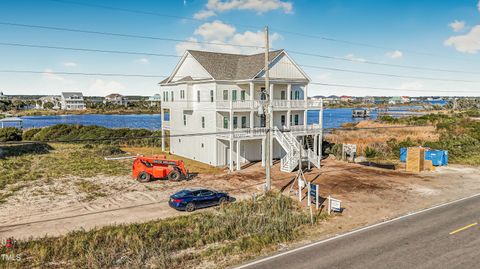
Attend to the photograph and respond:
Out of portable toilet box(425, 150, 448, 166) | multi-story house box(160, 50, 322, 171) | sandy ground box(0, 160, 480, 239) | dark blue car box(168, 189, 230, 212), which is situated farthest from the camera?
portable toilet box(425, 150, 448, 166)

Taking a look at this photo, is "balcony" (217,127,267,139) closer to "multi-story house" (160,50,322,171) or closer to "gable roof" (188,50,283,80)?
"multi-story house" (160,50,322,171)

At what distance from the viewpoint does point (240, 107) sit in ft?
109

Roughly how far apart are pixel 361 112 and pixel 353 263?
15370 cm

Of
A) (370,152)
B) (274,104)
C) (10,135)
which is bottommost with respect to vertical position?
(370,152)

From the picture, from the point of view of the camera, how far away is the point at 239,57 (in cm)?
3984

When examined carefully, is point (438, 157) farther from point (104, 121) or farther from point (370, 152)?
point (104, 121)

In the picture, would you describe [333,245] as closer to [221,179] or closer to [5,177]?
[221,179]

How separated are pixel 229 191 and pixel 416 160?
782 inches

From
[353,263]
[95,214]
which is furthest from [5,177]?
[353,263]

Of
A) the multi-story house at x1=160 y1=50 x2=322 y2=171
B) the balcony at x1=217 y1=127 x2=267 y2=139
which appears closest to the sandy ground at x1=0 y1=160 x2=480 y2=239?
the multi-story house at x1=160 y1=50 x2=322 y2=171

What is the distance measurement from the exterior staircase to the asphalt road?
13.8 meters

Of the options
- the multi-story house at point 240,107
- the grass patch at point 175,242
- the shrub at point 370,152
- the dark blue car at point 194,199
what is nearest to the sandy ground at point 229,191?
the dark blue car at point 194,199

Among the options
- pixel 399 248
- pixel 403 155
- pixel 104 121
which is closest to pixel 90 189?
pixel 399 248

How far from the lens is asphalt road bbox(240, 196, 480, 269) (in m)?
13.1
